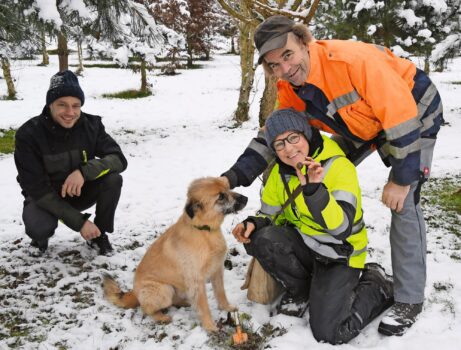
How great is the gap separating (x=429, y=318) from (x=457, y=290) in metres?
0.55

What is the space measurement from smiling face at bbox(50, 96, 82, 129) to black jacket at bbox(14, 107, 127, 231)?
0.08 meters

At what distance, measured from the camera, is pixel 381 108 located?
249 cm

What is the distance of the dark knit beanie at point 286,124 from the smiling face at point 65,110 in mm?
2082

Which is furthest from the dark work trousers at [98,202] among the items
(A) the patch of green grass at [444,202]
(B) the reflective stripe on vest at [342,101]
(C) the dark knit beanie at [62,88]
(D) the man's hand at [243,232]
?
(A) the patch of green grass at [444,202]

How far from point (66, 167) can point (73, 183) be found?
32 centimetres

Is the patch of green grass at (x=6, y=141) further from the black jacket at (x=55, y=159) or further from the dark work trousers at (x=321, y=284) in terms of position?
the dark work trousers at (x=321, y=284)

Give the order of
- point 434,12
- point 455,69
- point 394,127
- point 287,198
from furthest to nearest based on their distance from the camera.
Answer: point 455,69, point 434,12, point 287,198, point 394,127

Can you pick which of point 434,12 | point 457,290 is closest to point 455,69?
point 434,12

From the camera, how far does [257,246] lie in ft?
10.3

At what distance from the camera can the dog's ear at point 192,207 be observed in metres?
3.01

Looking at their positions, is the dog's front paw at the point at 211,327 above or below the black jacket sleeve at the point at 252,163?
below

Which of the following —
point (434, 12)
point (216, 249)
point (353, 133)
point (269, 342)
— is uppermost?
point (434, 12)

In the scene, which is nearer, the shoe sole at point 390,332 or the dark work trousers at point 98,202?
the shoe sole at point 390,332

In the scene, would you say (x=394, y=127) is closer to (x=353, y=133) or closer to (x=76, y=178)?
(x=353, y=133)
